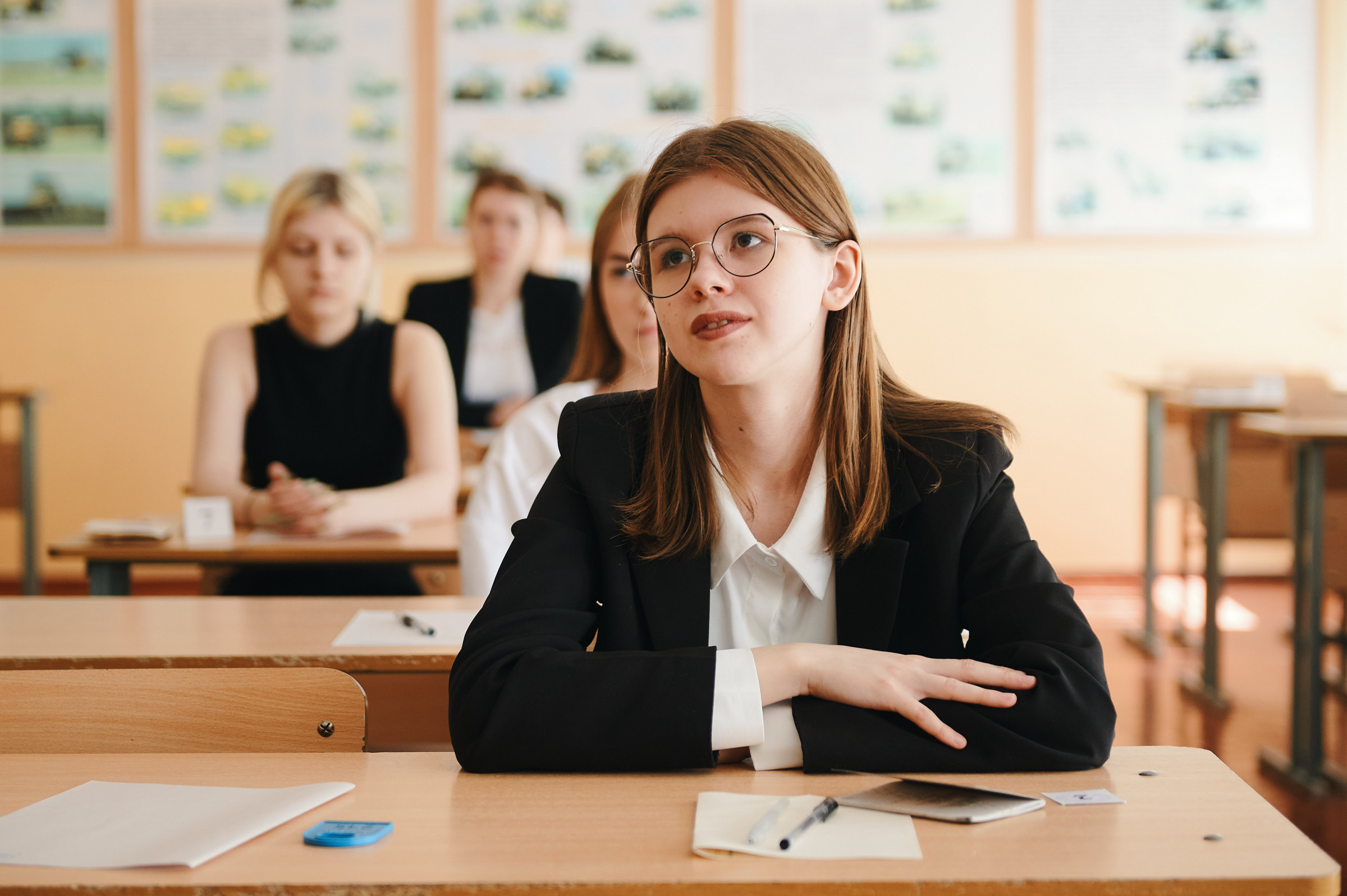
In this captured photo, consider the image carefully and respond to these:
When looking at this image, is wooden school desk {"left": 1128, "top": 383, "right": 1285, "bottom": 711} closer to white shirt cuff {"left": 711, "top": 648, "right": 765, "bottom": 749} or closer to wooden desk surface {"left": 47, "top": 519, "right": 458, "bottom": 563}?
wooden desk surface {"left": 47, "top": 519, "right": 458, "bottom": 563}

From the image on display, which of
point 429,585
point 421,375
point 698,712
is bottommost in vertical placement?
point 429,585

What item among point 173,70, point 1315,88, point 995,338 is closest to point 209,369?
point 173,70

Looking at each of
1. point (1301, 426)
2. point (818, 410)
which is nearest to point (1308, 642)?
point (1301, 426)

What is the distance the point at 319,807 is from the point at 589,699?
25cm

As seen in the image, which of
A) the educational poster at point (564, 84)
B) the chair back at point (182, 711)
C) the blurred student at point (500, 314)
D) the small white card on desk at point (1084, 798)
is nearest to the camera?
the small white card on desk at point (1084, 798)

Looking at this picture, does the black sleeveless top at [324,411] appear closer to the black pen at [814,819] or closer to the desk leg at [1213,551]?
the black pen at [814,819]

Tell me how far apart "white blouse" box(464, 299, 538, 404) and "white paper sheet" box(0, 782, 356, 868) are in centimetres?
325

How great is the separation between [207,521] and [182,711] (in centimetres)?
133

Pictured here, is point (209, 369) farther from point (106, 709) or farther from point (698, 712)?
point (698, 712)

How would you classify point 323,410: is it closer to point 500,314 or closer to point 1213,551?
point 500,314

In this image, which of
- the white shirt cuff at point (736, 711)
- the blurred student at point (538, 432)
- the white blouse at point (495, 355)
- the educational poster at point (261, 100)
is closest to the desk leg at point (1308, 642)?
the blurred student at point (538, 432)

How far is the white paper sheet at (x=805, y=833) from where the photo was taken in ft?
2.83

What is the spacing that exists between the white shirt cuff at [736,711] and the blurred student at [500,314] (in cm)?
313

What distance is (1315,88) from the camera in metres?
5.23
